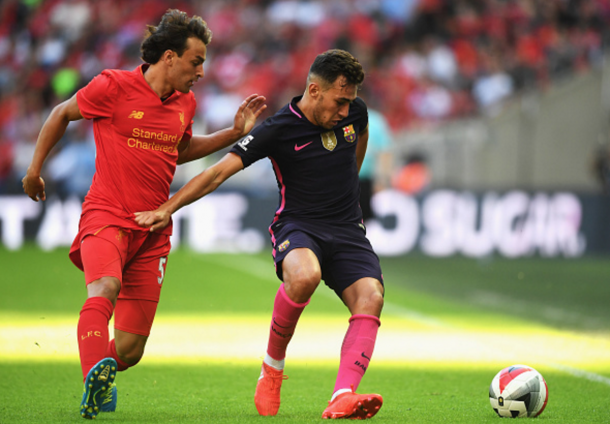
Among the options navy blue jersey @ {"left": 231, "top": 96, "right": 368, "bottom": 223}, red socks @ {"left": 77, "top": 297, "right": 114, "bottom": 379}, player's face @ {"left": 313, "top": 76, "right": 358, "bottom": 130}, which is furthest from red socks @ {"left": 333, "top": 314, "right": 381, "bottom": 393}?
red socks @ {"left": 77, "top": 297, "right": 114, "bottom": 379}

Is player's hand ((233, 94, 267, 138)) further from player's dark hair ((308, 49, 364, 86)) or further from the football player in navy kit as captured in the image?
player's dark hair ((308, 49, 364, 86))

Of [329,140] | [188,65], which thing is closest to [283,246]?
[329,140]

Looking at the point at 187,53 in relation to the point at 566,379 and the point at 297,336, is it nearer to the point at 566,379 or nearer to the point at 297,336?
the point at 566,379

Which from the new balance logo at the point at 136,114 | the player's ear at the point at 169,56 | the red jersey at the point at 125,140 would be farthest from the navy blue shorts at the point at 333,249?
the player's ear at the point at 169,56

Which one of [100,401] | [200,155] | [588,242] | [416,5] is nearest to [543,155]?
[588,242]

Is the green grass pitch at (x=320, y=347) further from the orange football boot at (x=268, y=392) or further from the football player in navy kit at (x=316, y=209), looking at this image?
the football player in navy kit at (x=316, y=209)

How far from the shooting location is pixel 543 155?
17.6m

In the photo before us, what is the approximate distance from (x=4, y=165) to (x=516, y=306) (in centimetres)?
1193

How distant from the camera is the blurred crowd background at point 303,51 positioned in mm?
19609

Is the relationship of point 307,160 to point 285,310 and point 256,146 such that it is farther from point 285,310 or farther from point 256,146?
point 285,310

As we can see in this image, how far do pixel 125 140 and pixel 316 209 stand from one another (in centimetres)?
110

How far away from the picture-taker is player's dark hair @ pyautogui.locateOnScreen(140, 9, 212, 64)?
191 inches

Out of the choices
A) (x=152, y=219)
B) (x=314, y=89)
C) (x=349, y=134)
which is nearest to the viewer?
(x=152, y=219)

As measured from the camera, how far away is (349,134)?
512 centimetres
